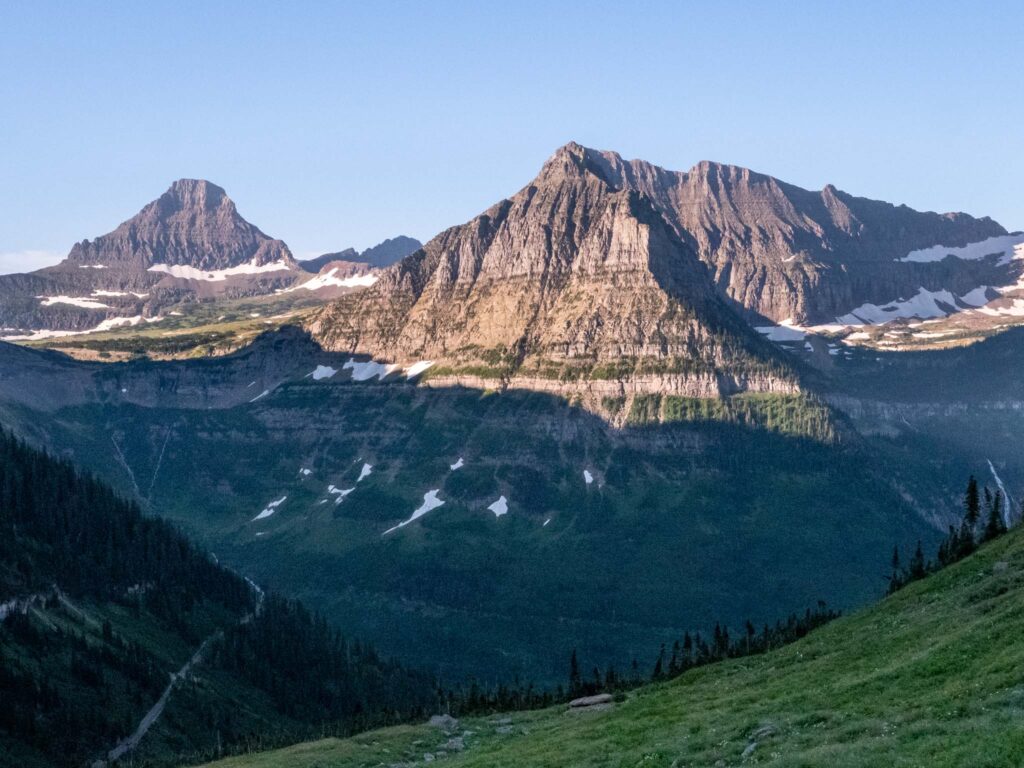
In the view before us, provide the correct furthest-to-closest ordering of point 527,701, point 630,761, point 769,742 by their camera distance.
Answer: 1. point 527,701
2. point 630,761
3. point 769,742

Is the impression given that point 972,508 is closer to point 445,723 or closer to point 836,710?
point 445,723

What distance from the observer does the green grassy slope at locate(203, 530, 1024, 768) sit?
2046 inches

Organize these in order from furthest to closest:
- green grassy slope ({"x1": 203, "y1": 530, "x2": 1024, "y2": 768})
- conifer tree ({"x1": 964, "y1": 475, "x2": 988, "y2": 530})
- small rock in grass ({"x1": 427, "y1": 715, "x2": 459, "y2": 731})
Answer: conifer tree ({"x1": 964, "y1": 475, "x2": 988, "y2": 530})
small rock in grass ({"x1": 427, "y1": 715, "x2": 459, "y2": 731})
green grassy slope ({"x1": 203, "y1": 530, "x2": 1024, "y2": 768})

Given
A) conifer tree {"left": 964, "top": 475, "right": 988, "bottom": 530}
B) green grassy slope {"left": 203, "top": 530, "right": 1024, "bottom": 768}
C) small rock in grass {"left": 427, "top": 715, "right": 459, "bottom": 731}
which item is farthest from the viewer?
conifer tree {"left": 964, "top": 475, "right": 988, "bottom": 530}

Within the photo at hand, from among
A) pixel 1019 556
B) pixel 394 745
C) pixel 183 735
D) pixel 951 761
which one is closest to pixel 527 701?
pixel 394 745

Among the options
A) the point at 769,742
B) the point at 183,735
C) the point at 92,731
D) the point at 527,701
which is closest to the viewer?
the point at 769,742

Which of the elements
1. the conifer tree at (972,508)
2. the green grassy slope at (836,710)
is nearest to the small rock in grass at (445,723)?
the green grassy slope at (836,710)

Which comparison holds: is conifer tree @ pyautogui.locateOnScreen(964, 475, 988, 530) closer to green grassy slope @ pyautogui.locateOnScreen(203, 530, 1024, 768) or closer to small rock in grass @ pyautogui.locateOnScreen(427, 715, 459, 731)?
green grassy slope @ pyautogui.locateOnScreen(203, 530, 1024, 768)

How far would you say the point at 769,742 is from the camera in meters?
60.7

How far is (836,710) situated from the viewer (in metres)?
64.7

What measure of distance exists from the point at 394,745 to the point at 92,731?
88.8 metres

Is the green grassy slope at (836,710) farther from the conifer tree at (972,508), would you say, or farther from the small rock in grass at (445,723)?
the conifer tree at (972,508)

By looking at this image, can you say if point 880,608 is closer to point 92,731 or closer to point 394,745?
point 394,745

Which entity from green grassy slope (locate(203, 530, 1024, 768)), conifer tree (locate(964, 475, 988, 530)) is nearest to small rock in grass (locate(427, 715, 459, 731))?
green grassy slope (locate(203, 530, 1024, 768))
